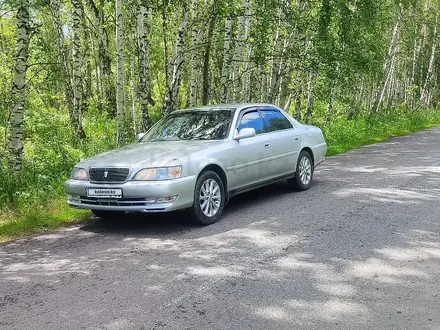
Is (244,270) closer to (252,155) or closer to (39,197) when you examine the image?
(252,155)

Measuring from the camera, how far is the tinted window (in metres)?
8.77

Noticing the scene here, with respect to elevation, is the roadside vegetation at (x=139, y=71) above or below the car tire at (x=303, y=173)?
above

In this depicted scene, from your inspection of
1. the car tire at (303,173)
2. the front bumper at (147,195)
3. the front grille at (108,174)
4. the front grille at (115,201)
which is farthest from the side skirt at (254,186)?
the front grille at (108,174)

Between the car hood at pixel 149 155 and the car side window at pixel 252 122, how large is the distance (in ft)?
2.82

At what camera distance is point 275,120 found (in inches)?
354

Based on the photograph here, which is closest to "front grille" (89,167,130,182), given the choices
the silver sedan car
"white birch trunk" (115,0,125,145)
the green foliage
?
the silver sedan car

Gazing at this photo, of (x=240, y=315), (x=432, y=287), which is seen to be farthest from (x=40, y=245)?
(x=432, y=287)

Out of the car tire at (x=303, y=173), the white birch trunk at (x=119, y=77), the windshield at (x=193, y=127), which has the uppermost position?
the white birch trunk at (x=119, y=77)

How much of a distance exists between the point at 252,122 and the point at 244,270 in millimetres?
3823

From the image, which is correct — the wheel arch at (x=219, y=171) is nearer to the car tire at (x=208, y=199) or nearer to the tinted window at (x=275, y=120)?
the car tire at (x=208, y=199)

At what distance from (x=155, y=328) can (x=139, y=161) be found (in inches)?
128

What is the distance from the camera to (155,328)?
3795 mm

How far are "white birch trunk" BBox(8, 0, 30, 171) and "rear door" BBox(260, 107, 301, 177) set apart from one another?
4.23 metres

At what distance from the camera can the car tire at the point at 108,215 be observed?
7352mm
